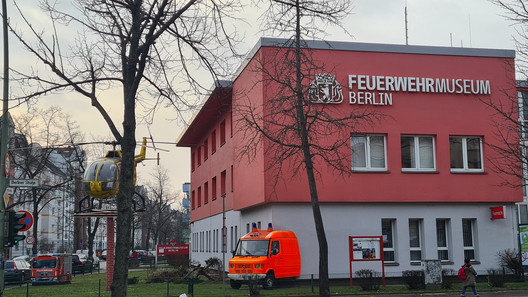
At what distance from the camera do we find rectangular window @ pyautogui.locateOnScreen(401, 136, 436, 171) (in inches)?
1164

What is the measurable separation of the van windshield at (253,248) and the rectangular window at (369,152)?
607cm

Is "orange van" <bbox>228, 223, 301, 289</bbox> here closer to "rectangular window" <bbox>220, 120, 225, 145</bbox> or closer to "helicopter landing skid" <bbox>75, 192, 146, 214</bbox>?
"helicopter landing skid" <bbox>75, 192, 146, 214</bbox>

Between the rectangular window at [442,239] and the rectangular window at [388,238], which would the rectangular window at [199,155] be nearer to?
the rectangular window at [388,238]

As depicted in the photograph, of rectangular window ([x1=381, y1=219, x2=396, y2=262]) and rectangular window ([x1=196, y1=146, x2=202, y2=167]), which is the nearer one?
rectangular window ([x1=381, y1=219, x2=396, y2=262])

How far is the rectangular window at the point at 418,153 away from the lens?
2956cm

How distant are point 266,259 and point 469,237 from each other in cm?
1091

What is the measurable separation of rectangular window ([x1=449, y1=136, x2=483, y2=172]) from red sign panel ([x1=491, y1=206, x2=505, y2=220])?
1.97m

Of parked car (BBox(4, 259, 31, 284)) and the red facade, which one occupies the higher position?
the red facade

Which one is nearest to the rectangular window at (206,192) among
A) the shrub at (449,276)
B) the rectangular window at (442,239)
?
the rectangular window at (442,239)

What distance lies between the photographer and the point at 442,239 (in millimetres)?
29547

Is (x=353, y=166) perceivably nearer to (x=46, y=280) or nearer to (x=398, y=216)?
(x=398, y=216)

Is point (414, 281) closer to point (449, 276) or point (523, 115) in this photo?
point (449, 276)

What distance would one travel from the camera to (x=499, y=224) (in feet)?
97.9

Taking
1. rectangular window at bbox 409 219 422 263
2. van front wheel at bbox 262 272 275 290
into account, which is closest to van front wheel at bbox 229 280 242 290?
van front wheel at bbox 262 272 275 290
